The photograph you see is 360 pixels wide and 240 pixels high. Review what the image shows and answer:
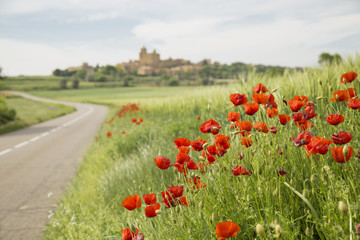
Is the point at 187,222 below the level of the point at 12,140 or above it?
above

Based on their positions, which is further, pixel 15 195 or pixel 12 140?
pixel 12 140

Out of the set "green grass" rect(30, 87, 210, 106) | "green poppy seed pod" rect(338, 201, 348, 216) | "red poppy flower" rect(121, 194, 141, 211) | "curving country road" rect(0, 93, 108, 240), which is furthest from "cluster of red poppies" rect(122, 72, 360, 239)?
"green grass" rect(30, 87, 210, 106)

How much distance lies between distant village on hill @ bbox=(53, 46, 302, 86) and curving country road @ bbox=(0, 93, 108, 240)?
35958mm

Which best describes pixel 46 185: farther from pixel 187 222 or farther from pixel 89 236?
pixel 187 222

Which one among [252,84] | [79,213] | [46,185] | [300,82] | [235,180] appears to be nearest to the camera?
[235,180]

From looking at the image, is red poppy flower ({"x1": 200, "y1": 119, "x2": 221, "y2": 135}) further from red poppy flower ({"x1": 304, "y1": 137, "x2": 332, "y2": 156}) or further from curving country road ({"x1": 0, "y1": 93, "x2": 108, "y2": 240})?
curving country road ({"x1": 0, "y1": 93, "x2": 108, "y2": 240})

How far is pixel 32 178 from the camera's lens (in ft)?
22.1

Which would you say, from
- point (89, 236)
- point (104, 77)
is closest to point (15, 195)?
point (89, 236)

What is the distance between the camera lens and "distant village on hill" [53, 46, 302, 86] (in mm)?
75875

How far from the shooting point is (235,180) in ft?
7.07

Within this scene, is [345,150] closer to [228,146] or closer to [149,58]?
[228,146]

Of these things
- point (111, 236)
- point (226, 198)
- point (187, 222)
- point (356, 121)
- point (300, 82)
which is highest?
point (300, 82)

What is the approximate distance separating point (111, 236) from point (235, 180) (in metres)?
1.44

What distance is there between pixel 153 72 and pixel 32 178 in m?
128
